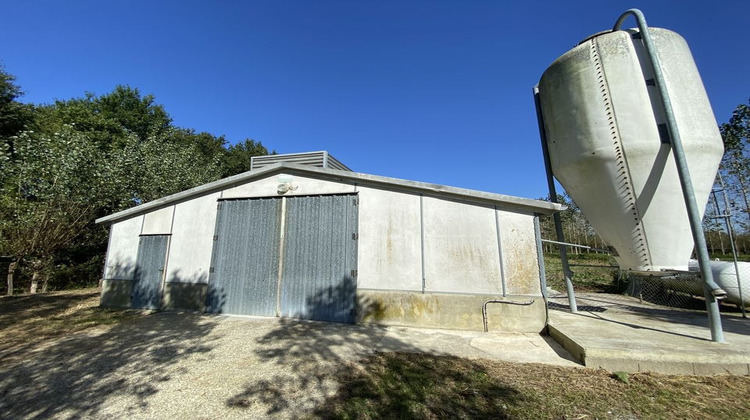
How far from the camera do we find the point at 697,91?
5016 millimetres

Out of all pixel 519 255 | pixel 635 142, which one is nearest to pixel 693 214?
pixel 635 142

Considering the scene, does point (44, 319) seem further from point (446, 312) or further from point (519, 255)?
point (519, 255)

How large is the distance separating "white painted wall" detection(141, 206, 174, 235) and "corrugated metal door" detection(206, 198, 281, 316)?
171cm

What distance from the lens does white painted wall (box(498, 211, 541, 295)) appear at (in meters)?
5.87

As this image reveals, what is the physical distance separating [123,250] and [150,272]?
4.60ft

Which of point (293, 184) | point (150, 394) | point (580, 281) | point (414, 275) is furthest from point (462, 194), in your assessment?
point (580, 281)

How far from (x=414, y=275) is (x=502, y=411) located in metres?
3.46

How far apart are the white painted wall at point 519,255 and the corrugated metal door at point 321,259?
3.22m

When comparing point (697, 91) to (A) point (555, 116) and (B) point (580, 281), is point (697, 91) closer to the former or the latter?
(A) point (555, 116)

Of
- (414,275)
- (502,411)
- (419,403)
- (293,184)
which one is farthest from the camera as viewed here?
(293,184)

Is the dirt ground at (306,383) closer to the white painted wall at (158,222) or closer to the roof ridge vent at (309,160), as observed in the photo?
the white painted wall at (158,222)

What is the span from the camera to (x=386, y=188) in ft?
22.5

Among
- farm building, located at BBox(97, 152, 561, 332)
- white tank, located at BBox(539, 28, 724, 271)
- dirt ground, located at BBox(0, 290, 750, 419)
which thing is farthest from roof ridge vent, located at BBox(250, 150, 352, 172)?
white tank, located at BBox(539, 28, 724, 271)

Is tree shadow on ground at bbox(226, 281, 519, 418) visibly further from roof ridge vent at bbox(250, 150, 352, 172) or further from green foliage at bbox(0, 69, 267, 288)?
green foliage at bbox(0, 69, 267, 288)
